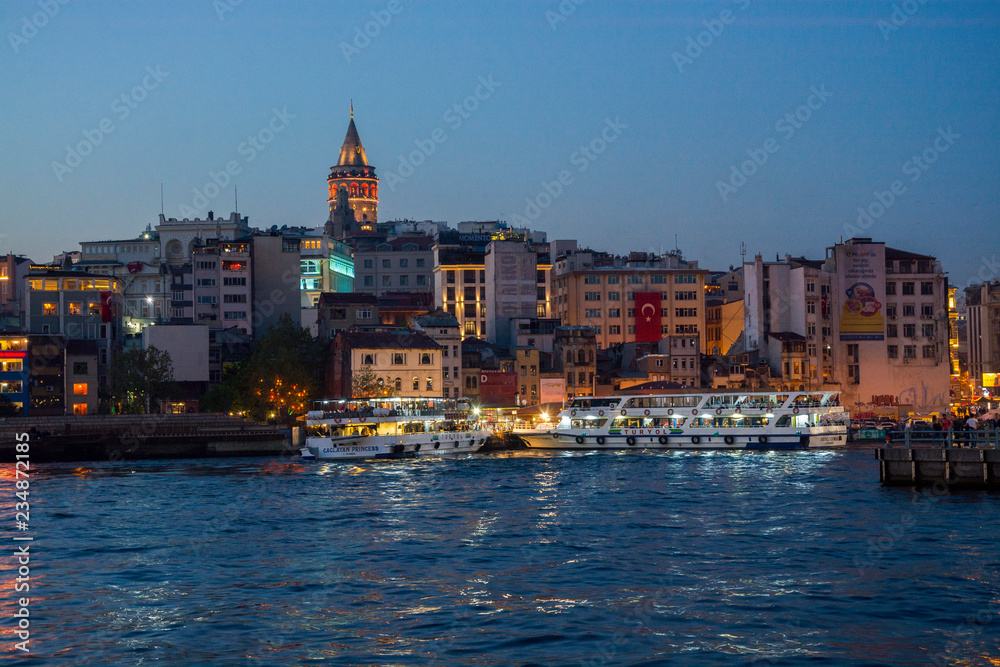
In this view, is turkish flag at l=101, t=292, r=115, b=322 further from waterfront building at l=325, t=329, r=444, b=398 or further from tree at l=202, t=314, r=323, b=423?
waterfront building at l=325, t=329, r=444, b=398

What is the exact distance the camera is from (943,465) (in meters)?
47.6

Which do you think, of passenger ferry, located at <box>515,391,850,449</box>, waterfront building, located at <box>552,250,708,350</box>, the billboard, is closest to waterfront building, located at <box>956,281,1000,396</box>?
the billboard

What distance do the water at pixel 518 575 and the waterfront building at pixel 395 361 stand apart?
3837 cm

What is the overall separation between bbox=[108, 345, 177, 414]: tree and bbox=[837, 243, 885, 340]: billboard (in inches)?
2654

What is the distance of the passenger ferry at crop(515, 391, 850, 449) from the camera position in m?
78.3

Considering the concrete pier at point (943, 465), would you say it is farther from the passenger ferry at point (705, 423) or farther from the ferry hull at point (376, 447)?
the ferry hull at point (376, 447)

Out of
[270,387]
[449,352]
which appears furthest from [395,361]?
[270,387]

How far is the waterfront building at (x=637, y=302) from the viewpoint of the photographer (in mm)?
128250

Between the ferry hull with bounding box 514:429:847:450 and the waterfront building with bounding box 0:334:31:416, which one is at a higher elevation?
the waterfront building with bounding box 0:334:31:416

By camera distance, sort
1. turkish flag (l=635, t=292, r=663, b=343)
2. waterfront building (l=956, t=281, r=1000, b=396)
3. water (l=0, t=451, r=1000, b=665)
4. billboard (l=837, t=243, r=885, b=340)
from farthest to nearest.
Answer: waterfront building (l=956, t=281, r=1000, b=396) → turkish flag (l=635, t=292, r=663, b=343) → billboard (l=837, t=243, r=885, b=340) → water (l=0, t=451, r=1000, b=665)

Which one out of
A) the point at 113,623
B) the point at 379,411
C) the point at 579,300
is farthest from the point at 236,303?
the point at 113,623

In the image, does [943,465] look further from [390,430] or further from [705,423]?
[390,430]

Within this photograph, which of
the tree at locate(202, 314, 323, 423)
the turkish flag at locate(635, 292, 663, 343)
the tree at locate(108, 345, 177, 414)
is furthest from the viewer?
the turkish flag at locate(635, 292, 663, 343)

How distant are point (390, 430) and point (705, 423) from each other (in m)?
21.9
